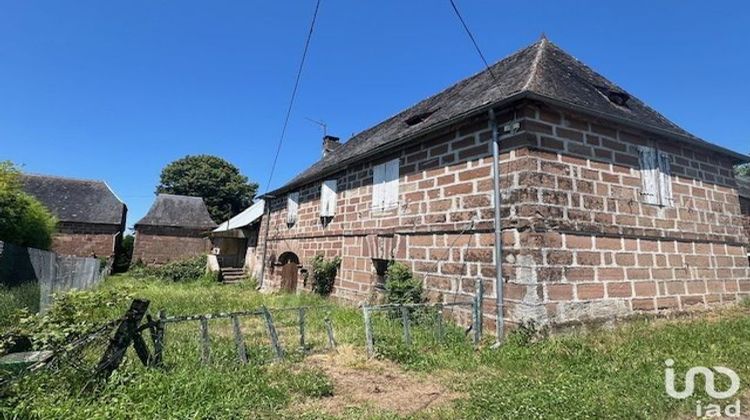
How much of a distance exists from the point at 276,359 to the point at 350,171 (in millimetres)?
6725

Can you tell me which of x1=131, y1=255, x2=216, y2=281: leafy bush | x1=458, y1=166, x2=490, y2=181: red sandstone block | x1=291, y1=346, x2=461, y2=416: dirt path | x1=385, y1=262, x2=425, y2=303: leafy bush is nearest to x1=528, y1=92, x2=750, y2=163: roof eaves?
x1=458, y1=166, x2=490, y2=181: red sandstone block

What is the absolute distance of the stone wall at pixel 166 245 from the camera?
85.8 ft

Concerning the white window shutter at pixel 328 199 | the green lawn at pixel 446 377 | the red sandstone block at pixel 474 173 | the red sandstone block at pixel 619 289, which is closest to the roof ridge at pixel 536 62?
the red sandstone block at pixel 474 173

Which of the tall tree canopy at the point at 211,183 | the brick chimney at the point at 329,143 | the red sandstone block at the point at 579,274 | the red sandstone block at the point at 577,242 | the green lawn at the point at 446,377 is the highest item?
the tall tree canopy at the point at 211,183

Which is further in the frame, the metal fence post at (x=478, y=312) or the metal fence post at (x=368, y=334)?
the metal fence post at (x=478, y=312)

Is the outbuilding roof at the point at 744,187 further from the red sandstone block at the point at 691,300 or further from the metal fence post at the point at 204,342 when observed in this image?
the metal fence post at the point at 204,342

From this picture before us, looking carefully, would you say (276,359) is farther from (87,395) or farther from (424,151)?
(424,151)

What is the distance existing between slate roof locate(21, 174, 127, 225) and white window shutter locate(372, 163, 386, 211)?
21994 millimetres

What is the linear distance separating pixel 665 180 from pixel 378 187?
19.8 feet

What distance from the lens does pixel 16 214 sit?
30.6ft

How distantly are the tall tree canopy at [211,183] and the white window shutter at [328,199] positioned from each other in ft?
108

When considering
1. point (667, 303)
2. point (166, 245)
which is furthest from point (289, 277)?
point (166, 245)

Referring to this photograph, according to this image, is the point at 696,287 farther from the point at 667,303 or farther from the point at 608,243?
the point at 608,243

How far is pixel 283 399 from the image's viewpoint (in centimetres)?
405
